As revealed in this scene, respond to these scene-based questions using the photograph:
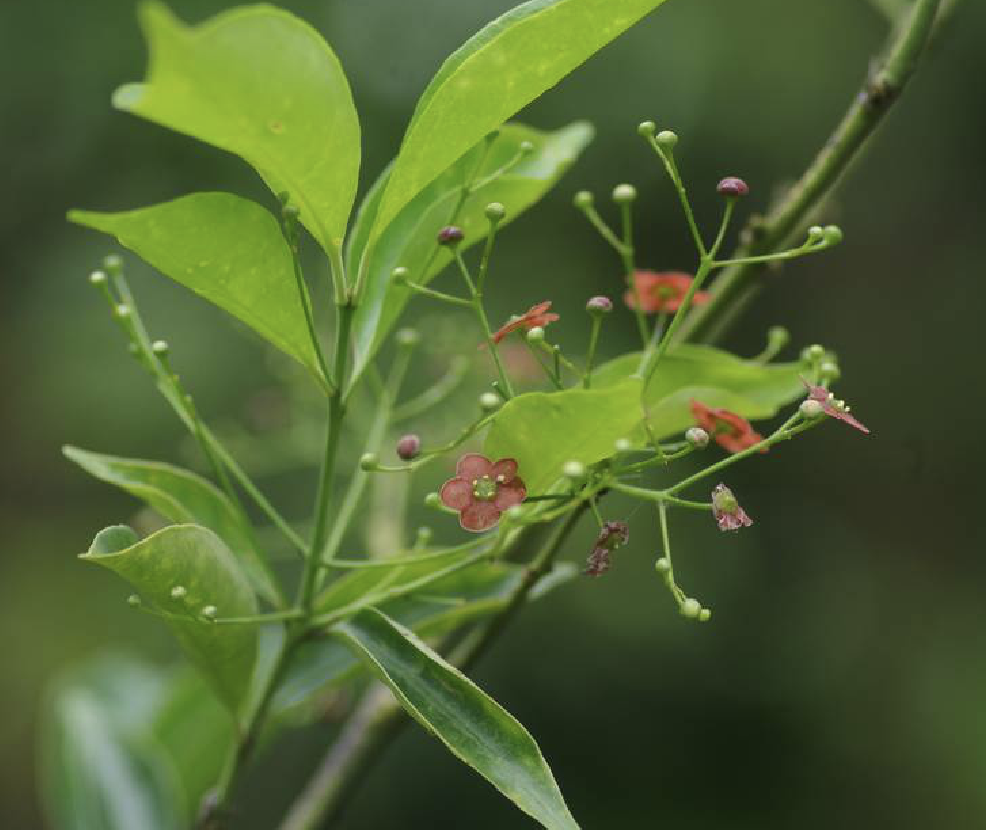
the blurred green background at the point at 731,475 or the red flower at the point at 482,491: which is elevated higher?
→ the red flower at the point at 482,491

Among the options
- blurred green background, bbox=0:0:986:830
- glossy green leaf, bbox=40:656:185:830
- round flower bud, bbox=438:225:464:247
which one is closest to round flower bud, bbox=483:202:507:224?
round flower bud, bbox=438:225:464:247

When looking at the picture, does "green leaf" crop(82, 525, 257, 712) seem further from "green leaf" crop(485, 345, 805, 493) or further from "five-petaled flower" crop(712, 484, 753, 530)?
"five-petaled flower" crop(712, 484, 753, 530)

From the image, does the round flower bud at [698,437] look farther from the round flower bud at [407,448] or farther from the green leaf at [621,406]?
the round flower bud at [407,448]

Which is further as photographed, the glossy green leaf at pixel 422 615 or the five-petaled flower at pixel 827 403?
the glossy green leaf at pixel 422 615

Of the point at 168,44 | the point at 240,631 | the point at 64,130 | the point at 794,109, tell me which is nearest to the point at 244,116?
the point at 168,44

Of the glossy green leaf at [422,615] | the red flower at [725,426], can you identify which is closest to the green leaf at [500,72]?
the red flower at [725,426]

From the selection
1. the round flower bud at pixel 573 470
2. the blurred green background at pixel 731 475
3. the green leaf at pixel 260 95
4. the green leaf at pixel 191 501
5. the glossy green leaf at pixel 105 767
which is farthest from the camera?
the blurred green background at pixel 731 475
